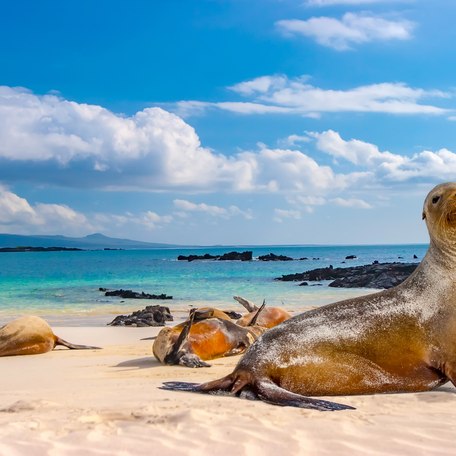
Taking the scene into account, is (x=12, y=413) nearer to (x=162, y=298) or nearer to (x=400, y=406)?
(x=400, y=406)

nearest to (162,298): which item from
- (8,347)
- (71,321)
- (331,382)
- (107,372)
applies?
(71,321)

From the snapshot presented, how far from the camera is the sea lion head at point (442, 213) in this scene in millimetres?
6082

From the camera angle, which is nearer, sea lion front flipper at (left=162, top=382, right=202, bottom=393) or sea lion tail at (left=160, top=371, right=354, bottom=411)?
sea lion tail at (left=160, top=371, right=354, bottom=411)

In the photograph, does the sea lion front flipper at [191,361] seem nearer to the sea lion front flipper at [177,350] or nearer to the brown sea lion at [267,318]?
the sea lion front flipper at [177,350]

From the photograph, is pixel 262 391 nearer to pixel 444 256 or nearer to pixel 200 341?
pixel 444 256

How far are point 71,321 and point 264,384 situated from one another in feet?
43.8

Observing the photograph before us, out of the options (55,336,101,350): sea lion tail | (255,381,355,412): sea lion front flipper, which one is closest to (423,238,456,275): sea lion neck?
(255,381,355,412): sea lion front flipper

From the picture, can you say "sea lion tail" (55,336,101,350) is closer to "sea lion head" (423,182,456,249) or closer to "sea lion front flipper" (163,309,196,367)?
"sea lion front flipper" (163,309,196,367)

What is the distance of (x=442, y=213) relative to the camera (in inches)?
242

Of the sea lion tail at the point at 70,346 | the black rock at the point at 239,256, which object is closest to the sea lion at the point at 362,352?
the sea lion tail at the point at 70,346

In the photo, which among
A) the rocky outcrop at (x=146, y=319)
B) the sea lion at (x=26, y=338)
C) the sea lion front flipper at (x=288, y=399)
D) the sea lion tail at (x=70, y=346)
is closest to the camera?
the sea lion front flipper at (x=288, y=399)

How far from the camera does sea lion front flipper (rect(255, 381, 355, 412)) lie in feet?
17.3

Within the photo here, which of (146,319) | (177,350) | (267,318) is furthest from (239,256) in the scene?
(177,350)

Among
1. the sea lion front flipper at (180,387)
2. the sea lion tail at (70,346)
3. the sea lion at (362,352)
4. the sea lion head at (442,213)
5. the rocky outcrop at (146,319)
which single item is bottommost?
the rocky outcrop at (146,319)
